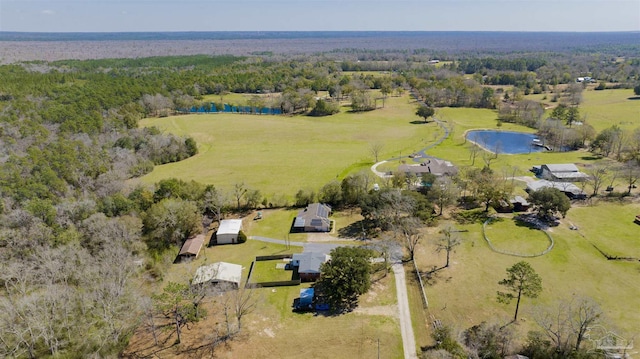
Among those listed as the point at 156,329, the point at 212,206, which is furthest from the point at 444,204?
the point at 156,329

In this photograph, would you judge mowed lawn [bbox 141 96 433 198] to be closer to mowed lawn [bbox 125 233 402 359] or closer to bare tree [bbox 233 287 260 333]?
bare tree [bbox 233 287 260 333]

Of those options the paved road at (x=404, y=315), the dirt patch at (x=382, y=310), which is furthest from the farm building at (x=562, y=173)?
the dirt patch at (x=382, y=310)

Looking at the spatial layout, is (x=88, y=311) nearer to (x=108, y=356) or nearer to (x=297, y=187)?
(x=108, y=356)

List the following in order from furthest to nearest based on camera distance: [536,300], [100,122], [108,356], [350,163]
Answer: [100,122] → [350,163] → [536,300] → [108,356]

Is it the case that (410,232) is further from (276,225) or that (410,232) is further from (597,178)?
(597,178)

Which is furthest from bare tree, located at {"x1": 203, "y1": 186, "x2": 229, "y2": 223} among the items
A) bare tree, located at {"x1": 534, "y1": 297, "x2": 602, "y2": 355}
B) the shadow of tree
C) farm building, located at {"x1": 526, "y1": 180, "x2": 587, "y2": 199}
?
farm building, located at {"x1": 526, "y1": 180, "x2": 587, "y2": 199}

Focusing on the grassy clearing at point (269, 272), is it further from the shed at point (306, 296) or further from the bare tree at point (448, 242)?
the bare tree at point (448, 242)
